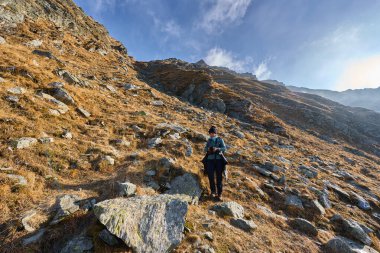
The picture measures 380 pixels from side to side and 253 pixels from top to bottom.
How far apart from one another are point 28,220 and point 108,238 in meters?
2.16

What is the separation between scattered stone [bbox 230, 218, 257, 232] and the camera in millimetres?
7031

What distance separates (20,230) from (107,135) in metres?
6.86

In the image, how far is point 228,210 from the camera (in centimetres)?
762

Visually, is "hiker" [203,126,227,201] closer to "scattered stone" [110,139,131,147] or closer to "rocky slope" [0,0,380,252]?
"rocky slope" [0,0,380,252]

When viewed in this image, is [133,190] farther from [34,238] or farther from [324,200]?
[324,200]

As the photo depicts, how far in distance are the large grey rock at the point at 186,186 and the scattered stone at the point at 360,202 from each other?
31.2 feet

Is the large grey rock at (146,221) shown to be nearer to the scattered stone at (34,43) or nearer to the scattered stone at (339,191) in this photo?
the scattered stone at (339,191)

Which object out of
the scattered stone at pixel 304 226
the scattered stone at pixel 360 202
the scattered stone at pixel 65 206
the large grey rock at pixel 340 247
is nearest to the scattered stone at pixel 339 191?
the scattered stone at pixel 360 202

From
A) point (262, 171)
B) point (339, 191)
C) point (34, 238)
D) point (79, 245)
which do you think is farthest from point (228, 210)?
point (339, 191)

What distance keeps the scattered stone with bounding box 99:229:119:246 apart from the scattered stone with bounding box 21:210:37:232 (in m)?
1.75

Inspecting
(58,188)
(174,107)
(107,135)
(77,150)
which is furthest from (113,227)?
(174,107)

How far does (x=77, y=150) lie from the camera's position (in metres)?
9.20

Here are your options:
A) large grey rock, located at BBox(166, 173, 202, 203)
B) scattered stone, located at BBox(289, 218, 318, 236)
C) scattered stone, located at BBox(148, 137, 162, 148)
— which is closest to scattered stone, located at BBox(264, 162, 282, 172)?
scattered stone, located at BBox(289, 218, 318, 236)

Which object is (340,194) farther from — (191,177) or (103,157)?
(103,157)
